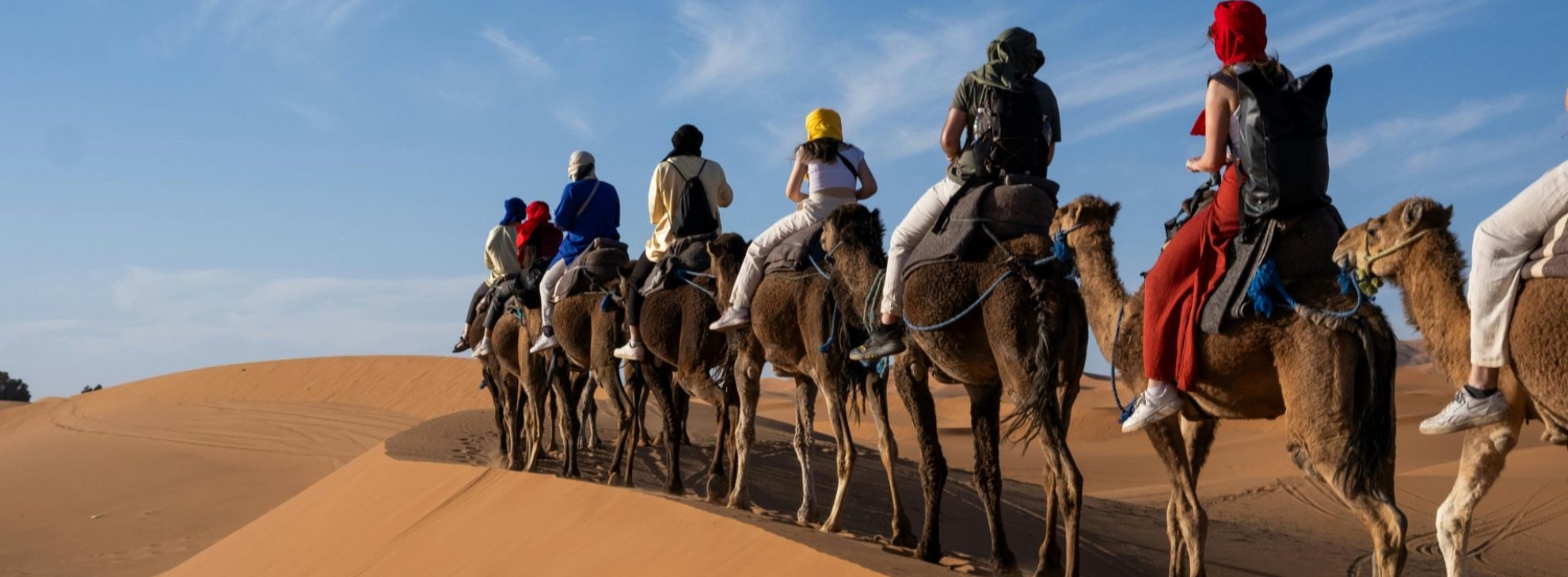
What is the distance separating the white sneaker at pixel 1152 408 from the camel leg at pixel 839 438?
321cm

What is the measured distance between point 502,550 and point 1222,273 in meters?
6.61

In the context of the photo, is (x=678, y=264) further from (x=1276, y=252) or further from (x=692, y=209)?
(x=1276, y=252)

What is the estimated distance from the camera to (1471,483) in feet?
21.4

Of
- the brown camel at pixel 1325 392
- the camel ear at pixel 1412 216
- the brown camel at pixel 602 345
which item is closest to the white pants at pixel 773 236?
the brown camel at pixel 602 345

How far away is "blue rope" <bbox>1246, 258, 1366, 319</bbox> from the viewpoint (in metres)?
6.44

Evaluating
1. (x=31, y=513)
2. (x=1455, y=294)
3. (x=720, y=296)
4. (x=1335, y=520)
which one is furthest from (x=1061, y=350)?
(x=31, y=513)

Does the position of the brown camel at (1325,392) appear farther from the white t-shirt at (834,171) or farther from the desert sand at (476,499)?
the white t-shirt at (834,171)

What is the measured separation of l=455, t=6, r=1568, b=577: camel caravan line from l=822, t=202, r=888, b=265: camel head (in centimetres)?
2

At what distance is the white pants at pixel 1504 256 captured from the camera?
5.96 metres

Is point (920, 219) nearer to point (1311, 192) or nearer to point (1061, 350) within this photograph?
point (1061, 350)

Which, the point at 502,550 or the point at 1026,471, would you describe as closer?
the point at 502,550

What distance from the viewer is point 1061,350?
798 centimetres

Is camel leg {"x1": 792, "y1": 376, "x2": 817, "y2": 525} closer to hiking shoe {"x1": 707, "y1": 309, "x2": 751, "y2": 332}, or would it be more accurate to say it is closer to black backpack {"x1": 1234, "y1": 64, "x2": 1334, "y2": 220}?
hiking shoe {"x1": 707, "y1": 309, "x2": 751, "y2": 332}

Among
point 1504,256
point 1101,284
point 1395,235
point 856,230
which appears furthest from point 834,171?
point 1504,256
